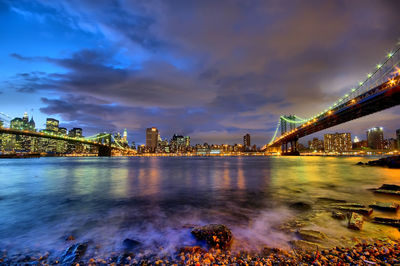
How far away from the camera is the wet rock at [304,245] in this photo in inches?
183

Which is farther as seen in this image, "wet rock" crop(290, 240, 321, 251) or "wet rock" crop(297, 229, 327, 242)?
"wet rock" crop(297, 229, 327, 242)

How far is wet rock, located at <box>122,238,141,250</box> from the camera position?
493cm

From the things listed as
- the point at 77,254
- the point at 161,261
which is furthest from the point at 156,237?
the point at 77,254

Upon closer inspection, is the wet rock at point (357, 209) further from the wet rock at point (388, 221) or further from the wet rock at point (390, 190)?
the wet rock at point (390, 190)

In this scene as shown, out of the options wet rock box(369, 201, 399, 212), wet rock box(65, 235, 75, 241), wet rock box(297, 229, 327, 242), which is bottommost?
wet rock box(65, 235, 75, 241)

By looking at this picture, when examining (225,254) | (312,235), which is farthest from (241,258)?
(312,235)

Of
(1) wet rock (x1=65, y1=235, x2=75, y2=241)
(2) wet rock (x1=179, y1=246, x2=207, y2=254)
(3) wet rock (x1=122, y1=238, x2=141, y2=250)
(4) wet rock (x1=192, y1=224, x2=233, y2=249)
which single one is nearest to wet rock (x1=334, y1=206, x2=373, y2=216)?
(4) wet rock (x1=192, y1=224, x2=233, y2=249)

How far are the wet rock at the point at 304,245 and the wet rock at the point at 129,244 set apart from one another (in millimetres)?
3926

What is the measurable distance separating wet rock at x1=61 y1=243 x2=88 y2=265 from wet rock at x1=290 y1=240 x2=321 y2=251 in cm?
500

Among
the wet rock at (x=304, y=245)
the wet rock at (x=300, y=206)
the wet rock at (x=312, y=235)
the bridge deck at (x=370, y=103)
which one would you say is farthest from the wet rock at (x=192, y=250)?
the bridge deck at (x=370, y=103)

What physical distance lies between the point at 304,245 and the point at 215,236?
2166mm

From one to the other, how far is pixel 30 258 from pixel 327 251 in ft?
22.0

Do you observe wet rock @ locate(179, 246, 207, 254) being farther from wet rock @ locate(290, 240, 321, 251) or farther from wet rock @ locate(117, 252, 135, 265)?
wet rock @ locate(290, 240, 321, 251)

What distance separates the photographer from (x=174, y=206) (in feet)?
31.4
